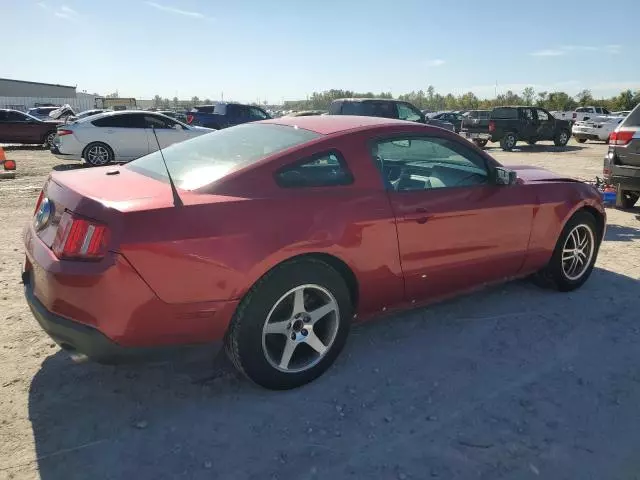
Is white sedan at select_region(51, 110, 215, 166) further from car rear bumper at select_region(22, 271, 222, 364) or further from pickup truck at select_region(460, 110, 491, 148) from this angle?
pickup truck at select_region(460, 110, 491, 148)

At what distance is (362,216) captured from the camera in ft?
10.1

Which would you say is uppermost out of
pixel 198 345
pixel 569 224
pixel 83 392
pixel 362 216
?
pixel 362 216

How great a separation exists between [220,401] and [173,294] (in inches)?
29.1

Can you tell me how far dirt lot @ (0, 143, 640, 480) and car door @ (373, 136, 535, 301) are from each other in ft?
1.49

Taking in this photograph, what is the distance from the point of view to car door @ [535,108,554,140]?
21516 mm

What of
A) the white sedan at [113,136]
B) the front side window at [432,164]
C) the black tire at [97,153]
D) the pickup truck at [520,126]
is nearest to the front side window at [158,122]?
the white sedan at [113,136]

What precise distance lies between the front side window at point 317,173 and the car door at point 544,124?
68.5ft

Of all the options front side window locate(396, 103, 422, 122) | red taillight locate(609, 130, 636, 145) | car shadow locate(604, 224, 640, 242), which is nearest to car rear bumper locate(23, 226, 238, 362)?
car shadow locate(604, 224, 640, 242)

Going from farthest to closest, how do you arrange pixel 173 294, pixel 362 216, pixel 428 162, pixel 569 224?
1. pixel 569 224
2. pixel 428 162
3. pixel 362 216
4. pixel 173 294

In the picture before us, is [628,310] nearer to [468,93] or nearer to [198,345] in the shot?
[198,345]

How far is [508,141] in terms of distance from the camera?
817 inches

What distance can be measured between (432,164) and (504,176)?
534mm

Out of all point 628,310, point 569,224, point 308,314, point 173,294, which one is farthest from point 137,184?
point 628,310

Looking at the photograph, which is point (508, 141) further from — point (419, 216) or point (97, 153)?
point (419, 216)
